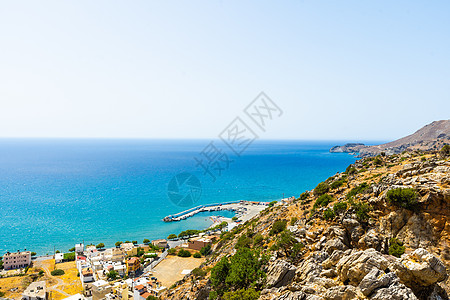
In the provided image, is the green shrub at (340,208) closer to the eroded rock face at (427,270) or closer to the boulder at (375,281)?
the eroded rock face at (427,270)

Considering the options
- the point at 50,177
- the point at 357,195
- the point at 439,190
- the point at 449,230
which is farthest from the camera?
the point at 50,177

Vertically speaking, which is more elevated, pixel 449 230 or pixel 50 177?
pixel 50 177

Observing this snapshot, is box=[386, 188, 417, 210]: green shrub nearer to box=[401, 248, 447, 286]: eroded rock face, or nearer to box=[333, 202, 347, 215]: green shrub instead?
box=[333, 202, 347, 215]: green shrub

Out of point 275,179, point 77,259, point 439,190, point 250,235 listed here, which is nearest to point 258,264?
point 439,190

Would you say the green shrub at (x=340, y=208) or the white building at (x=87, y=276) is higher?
the green shrub at (x=340, y=208)

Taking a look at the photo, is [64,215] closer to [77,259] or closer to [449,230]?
[77,259]

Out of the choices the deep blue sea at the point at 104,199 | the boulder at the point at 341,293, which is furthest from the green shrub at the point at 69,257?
the boulder at the point at 341,293

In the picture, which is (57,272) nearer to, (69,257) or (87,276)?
(69,257)
